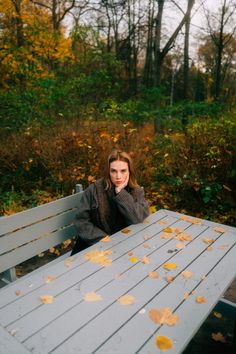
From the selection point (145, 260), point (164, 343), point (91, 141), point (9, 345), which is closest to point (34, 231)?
point (145, 260)

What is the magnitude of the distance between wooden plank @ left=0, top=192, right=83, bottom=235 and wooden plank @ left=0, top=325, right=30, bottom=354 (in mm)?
997

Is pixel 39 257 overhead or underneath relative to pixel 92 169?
underneath

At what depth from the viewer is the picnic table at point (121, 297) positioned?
1.36 meters

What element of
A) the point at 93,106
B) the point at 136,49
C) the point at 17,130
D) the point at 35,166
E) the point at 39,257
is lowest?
the point at 39,257

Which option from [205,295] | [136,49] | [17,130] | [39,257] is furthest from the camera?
[136,49]

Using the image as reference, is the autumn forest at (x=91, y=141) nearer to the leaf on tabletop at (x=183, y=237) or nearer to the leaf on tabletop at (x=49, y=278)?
the leaf on tabletop at (x=183, y=237)

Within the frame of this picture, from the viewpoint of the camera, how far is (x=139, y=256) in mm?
2096

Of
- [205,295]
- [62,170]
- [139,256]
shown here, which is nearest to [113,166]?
[139,256]

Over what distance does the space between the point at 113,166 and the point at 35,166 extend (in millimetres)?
2761

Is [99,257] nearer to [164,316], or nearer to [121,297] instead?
[121,297]

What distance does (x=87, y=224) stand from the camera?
2615 mm

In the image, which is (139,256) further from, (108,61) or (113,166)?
(108,61)

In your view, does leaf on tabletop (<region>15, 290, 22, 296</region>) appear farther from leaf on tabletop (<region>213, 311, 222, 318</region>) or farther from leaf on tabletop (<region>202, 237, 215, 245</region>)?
leaf on tabletop (<region>213, 311, 222, 318</region>)

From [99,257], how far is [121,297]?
0.44 meters
